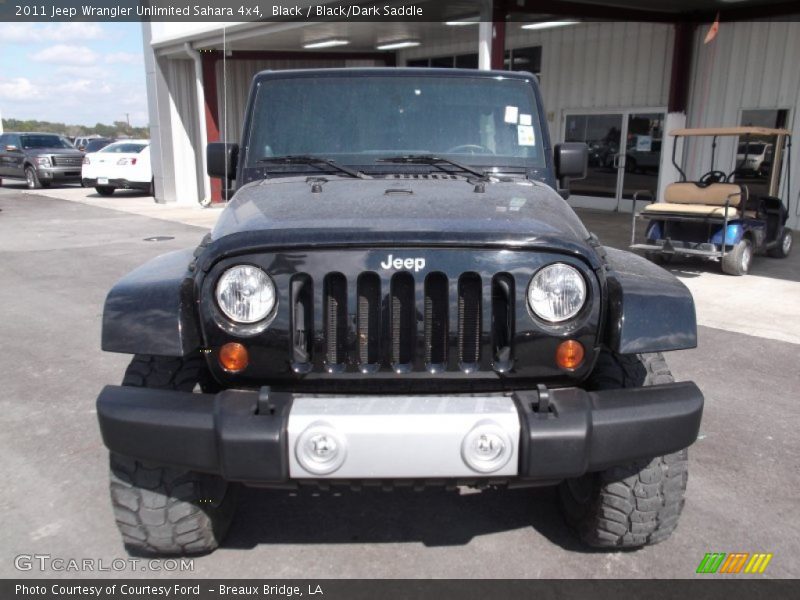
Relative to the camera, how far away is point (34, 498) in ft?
10.4

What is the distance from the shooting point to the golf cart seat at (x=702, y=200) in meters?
8.20

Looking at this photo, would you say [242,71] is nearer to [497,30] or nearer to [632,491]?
[497,30]

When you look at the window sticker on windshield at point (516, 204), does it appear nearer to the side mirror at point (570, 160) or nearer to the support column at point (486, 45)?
the side mirror at point (570, 160)

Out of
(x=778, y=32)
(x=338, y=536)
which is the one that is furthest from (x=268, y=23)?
(x=338, y=536)

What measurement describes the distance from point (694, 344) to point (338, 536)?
1.63 m

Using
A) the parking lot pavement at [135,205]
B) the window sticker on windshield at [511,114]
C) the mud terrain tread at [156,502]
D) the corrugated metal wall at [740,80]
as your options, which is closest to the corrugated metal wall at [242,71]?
the parking lot pavement at [135,205]

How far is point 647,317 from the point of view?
2.32m

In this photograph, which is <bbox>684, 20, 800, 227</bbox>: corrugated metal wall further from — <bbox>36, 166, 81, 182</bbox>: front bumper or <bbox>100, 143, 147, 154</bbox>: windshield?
<bbox>36, 166, 81, 182</bbox>: front bumper

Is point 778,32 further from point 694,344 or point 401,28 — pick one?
point 694,344

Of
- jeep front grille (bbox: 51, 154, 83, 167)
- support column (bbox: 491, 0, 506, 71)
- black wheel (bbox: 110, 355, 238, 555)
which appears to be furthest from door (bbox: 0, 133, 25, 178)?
black wheel (bbox: 110, 355, 238, 555)

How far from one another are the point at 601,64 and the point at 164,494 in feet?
48.0

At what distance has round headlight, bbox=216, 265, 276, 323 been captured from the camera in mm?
2283

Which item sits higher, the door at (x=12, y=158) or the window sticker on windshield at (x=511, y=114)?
the window sticker on windshield at (x=511, y=114)

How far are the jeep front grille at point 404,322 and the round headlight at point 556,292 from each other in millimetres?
91
